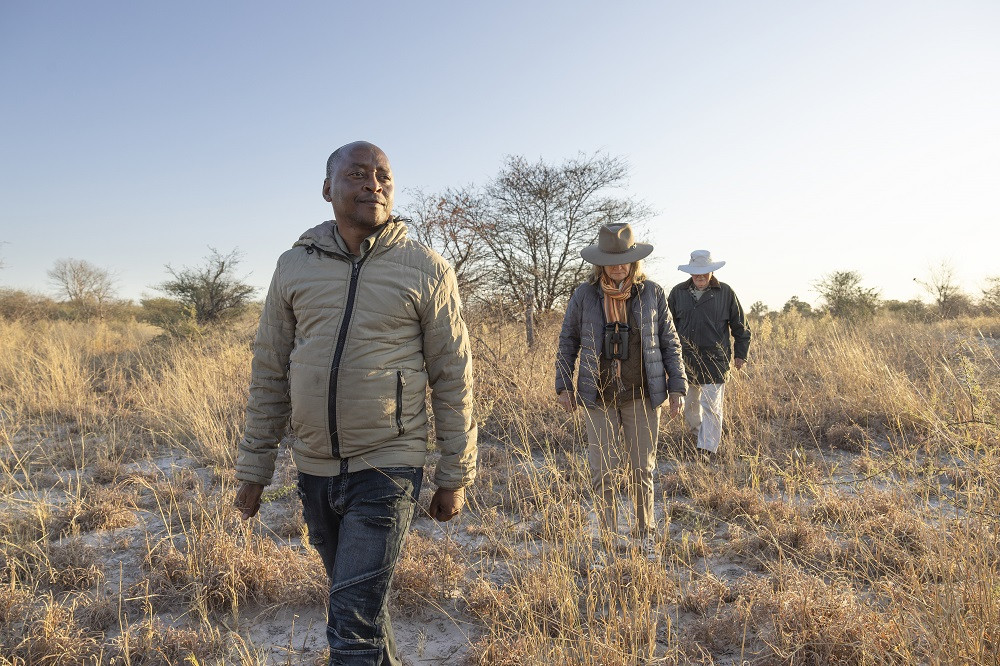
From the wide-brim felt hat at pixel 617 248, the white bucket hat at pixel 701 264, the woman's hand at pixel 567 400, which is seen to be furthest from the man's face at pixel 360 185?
the white bucket hat at pixel 701 264

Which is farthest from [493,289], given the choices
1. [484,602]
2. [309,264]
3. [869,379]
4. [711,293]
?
[309,264]

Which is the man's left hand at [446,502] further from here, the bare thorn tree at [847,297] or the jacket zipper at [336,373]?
the bare thorn tree at [847,297]

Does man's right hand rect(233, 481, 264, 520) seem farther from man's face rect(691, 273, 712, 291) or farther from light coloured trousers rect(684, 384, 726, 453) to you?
man's face rect(691, 273, 712, 291)

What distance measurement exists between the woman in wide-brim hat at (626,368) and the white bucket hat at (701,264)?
82.2 inches

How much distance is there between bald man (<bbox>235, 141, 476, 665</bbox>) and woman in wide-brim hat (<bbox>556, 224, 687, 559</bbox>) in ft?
5.84

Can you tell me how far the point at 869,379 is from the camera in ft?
19.8

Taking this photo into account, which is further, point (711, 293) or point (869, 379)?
point (869, 379)

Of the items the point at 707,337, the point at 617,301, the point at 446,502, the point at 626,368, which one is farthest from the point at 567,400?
the point at 707,337

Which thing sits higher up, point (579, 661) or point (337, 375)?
point (337, 375)

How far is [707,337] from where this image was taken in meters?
5.39

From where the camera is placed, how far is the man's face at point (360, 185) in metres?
1.89

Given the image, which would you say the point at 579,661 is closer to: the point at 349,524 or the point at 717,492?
the point at 349,524

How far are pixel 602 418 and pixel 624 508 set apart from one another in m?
0.66

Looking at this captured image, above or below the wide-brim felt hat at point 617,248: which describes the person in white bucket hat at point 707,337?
below
